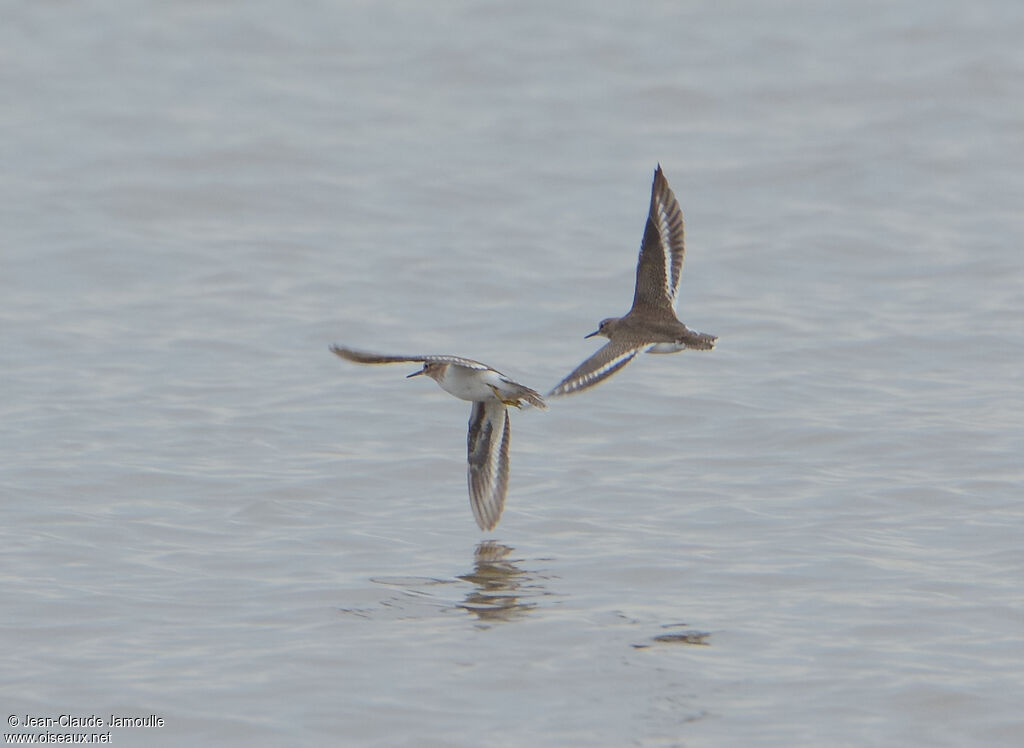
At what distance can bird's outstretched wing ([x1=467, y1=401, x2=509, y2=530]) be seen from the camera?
856cm

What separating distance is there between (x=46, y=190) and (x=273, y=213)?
2079 mm

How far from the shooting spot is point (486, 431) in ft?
30.1

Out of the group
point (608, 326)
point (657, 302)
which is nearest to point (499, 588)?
point (608, 326)

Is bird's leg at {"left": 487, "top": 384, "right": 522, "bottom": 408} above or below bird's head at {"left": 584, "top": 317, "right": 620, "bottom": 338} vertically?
below

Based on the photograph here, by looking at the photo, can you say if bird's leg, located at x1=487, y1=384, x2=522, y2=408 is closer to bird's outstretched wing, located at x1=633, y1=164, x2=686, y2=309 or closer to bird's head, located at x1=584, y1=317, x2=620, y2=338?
bird's head, located at x1=584, y1=317, x2=620, y2=338

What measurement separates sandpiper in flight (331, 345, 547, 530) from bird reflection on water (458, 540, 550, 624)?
355 mm

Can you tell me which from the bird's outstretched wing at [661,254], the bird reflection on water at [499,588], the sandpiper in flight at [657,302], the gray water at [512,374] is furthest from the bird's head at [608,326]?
the bird reflection on water at [499,588]

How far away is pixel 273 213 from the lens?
51.6 feet

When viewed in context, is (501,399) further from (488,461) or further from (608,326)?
(608,326)

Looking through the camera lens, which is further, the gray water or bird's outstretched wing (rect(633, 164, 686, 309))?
bird's outstretched wing (rect(633, 164, 686, 309))

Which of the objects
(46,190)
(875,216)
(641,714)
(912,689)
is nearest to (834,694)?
(912,689)

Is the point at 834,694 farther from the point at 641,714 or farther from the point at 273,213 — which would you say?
the point at 273,213

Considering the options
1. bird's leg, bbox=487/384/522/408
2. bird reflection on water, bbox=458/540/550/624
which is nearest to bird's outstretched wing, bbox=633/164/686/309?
Result: bird's leg, bbox=487/384/522/408

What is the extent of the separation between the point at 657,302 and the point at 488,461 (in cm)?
151
